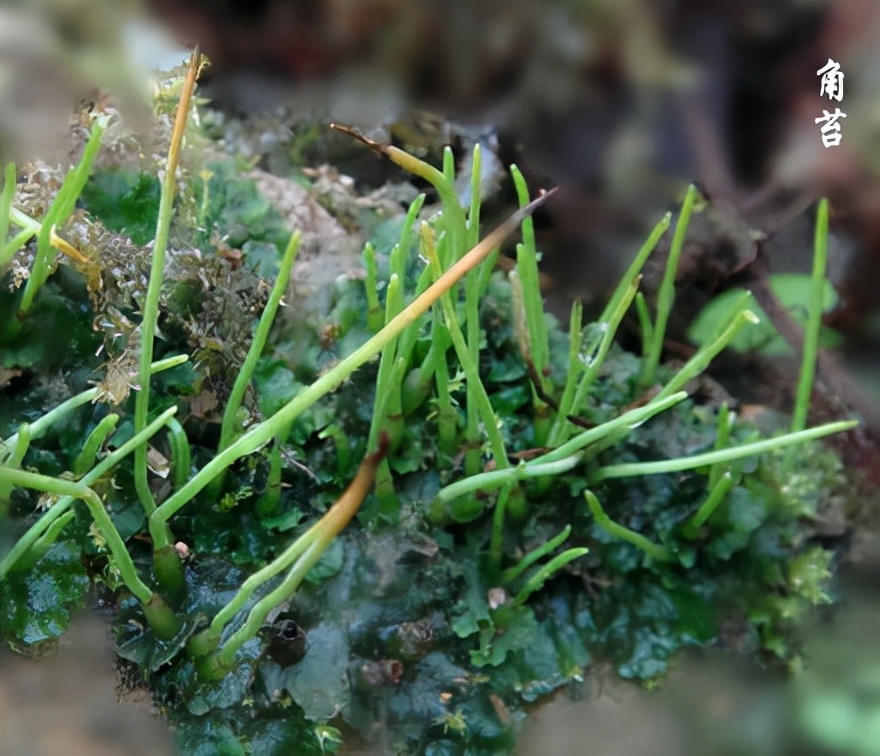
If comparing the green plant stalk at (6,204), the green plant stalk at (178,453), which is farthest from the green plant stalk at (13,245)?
the green plant stalk at (178,453)

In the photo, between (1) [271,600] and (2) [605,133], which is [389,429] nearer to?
(1) [271,600]

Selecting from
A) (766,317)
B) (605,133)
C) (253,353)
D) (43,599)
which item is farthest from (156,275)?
(605,133)

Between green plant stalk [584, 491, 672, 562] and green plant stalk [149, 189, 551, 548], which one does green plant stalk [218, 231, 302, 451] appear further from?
green plant stalk [584, 491, 672, 562]

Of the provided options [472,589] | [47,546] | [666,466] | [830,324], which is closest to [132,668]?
[47,546]

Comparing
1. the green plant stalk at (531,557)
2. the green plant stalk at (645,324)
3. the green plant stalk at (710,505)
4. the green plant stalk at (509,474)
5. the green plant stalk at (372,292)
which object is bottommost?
the green plant stalk at (531,557)

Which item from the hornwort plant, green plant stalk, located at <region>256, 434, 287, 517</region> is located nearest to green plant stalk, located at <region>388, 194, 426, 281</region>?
the hornwort plant

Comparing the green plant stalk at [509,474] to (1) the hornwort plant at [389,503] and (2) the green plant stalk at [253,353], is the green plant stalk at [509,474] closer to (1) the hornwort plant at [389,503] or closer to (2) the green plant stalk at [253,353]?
(1) the hornwort plant at [389,503]

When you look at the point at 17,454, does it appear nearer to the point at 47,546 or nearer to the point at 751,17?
the point at 47,546
